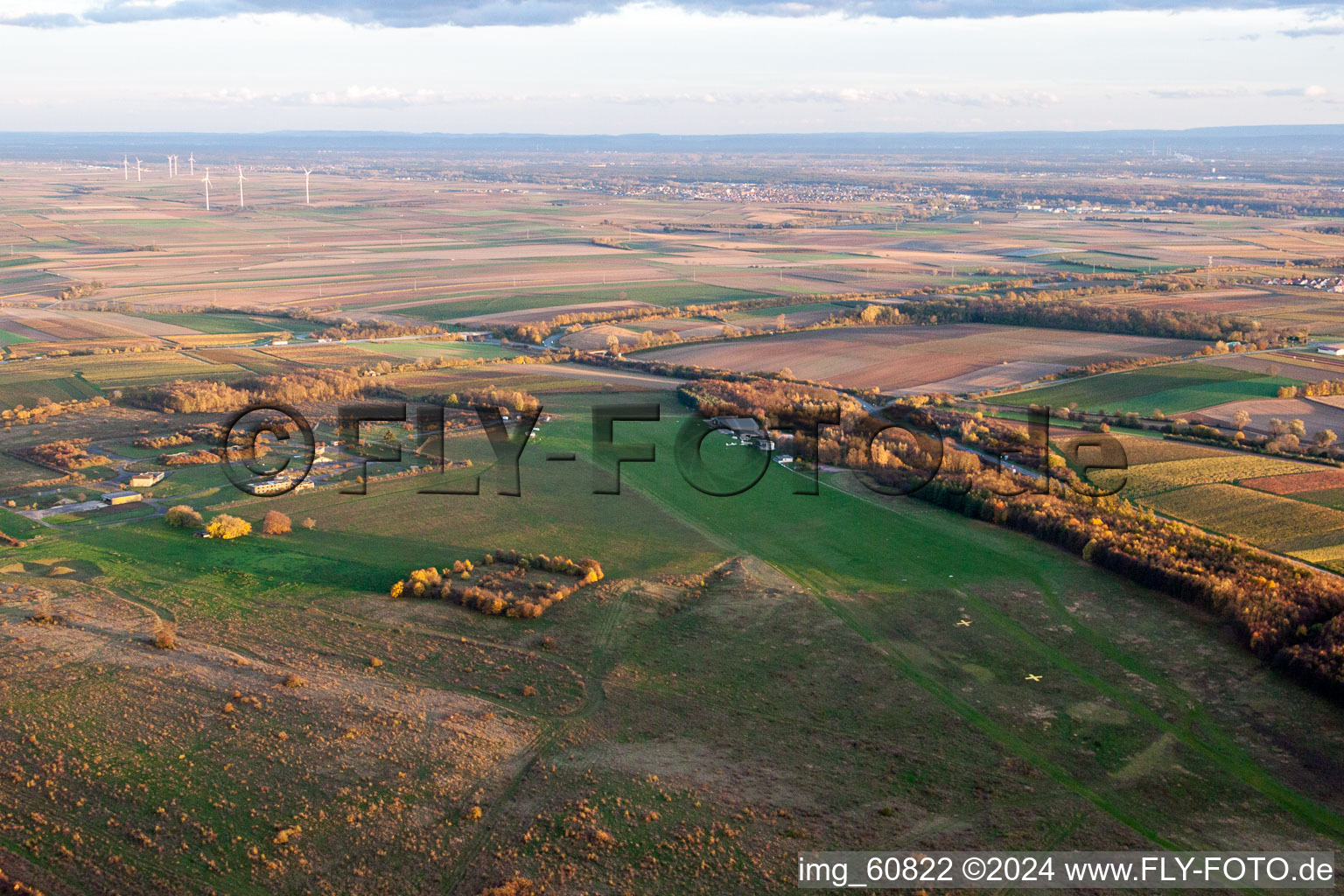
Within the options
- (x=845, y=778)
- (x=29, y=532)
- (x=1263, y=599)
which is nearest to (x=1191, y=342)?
(x=1263, y=599)

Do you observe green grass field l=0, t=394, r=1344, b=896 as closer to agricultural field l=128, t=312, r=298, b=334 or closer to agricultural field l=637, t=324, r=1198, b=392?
agricultural field l=637, t=324, r=1198, b=392

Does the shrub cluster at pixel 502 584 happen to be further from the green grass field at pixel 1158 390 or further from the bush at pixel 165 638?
the green grass field at pixel 1158 390

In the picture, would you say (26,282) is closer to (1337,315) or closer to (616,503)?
(616,503)

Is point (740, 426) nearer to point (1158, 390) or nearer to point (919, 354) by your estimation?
point (919, 354)

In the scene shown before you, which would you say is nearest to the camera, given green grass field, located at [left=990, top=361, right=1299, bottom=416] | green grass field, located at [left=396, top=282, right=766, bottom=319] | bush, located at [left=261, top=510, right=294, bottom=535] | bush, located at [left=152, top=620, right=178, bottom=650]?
bush, located at [left=152, top=620, right=178, bottom=650]

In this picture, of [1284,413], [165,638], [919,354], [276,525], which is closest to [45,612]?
[165,638]

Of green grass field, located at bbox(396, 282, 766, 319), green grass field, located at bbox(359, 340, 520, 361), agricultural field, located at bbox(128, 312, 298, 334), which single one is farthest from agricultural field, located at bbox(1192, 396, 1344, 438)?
agricultural field, located at bbox(128, 312, 298, 334)

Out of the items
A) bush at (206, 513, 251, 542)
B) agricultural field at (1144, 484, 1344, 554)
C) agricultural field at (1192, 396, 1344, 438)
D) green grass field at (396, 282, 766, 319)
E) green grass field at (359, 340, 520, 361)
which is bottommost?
bush at (206, 513, 251, 542)
